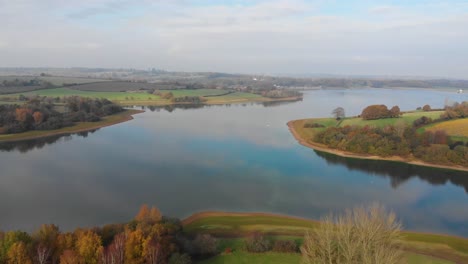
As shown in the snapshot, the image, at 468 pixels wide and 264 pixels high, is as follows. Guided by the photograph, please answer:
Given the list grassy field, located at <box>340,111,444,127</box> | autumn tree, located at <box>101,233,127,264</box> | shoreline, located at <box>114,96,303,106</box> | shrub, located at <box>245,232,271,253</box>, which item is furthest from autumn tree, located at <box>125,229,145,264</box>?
shoreline, located at <box>114,96,303,106</box>

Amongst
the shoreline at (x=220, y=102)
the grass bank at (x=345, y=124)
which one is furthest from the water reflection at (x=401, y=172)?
the shoreline at (x=220, y=102)

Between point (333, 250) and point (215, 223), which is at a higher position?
point (333, 250)

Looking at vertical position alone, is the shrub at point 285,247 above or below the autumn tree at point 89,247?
below

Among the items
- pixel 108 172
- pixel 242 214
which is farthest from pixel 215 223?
pixel 108 172

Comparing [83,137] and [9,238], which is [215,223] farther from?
[83,137]

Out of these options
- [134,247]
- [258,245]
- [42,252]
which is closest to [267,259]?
[258,245]

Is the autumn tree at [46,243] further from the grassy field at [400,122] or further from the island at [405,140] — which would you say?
the grassy field at [400,122]

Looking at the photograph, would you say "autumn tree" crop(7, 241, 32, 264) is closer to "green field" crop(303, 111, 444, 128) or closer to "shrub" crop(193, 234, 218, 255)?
"shrub" crop(193, 234, 218, 255)

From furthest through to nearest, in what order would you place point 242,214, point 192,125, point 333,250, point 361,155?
point 192,125 < point 361,155 < point 242,214 < point 333,250
